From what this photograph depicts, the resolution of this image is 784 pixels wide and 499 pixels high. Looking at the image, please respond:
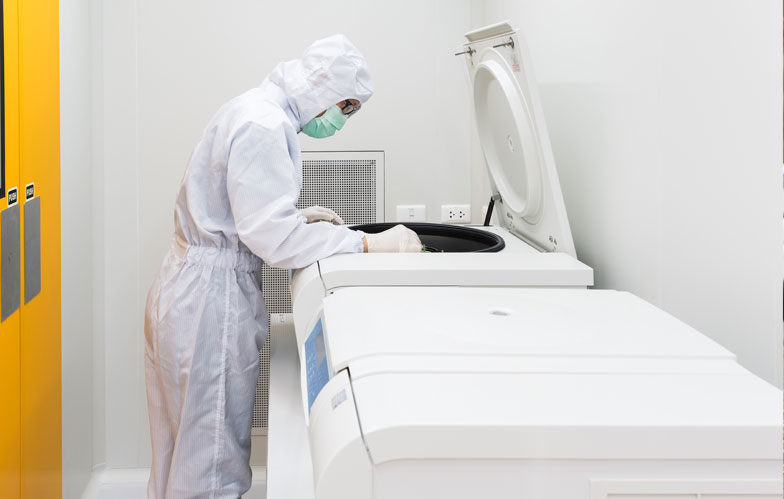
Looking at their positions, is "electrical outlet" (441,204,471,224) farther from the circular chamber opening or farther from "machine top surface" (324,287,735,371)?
"machine top surface" (324,287,735,371)

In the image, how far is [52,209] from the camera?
246 cm

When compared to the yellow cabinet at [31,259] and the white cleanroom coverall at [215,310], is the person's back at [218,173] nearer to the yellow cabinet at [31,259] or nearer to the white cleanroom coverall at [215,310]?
the white cleanroom coverall at [215,310]

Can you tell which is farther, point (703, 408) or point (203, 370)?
point (203, 370)

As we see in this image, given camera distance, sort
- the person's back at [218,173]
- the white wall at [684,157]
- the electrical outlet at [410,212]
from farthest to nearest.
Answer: the electrical outlet at [410,212] → the person's back at [218,173] → the white wall at [684,157]

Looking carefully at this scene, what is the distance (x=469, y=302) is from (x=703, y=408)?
51 cm

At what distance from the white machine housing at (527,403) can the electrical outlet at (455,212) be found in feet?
6.14

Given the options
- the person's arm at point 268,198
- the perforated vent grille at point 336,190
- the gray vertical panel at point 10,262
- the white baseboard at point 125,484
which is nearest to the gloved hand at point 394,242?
the person's arm at point 268,198

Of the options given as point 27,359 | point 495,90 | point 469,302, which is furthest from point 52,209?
point 469,302

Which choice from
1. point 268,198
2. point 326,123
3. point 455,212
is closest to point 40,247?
point 268,198

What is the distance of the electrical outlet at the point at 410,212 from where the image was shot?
10.6 feet

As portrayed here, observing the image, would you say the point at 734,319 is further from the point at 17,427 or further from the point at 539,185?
the point at 17,427

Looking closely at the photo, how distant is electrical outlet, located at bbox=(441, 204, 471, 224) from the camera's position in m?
3.27

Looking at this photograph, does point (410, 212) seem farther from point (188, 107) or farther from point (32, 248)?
point (32, 248)

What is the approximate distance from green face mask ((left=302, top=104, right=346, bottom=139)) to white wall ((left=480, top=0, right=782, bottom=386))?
62 centimetres
